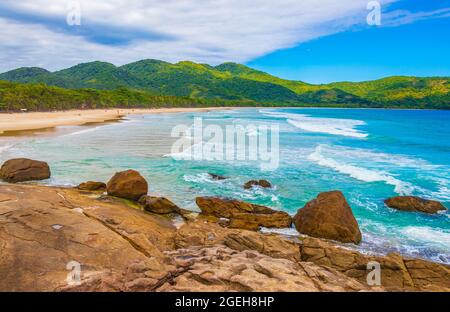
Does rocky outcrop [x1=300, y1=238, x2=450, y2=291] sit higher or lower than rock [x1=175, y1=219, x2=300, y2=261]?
lower

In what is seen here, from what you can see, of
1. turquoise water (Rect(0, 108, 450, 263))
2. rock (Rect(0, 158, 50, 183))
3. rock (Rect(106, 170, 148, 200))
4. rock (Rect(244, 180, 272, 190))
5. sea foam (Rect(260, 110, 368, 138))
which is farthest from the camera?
sea foam (Rect(260, 110, 368, 138))

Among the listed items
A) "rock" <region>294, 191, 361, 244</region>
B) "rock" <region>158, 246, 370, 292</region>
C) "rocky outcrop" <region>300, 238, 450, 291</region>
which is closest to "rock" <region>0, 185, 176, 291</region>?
"rock" <region>158, 246, 370, 292</region>

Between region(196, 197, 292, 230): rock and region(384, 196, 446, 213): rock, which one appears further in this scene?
region(384, 196, 446, 213): rock

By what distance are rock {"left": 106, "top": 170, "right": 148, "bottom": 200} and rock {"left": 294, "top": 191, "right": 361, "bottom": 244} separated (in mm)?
6790

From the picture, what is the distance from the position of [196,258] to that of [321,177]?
16612 millimetres

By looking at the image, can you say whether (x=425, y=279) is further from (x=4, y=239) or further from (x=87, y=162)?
(x=87, y=162)

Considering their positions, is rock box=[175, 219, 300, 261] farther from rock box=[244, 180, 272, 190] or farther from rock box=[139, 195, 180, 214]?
rock box=[244, 180, 272, 190]

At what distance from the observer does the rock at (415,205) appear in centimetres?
1576

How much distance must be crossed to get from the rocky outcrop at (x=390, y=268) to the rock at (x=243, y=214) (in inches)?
127

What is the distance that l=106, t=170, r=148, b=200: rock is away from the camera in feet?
47.3

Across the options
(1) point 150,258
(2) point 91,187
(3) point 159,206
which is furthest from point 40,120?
(1) point 150,258

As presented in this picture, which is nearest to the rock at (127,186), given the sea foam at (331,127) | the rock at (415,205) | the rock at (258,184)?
the rock at (258,184)

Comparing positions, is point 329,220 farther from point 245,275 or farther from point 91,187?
point 91,187
